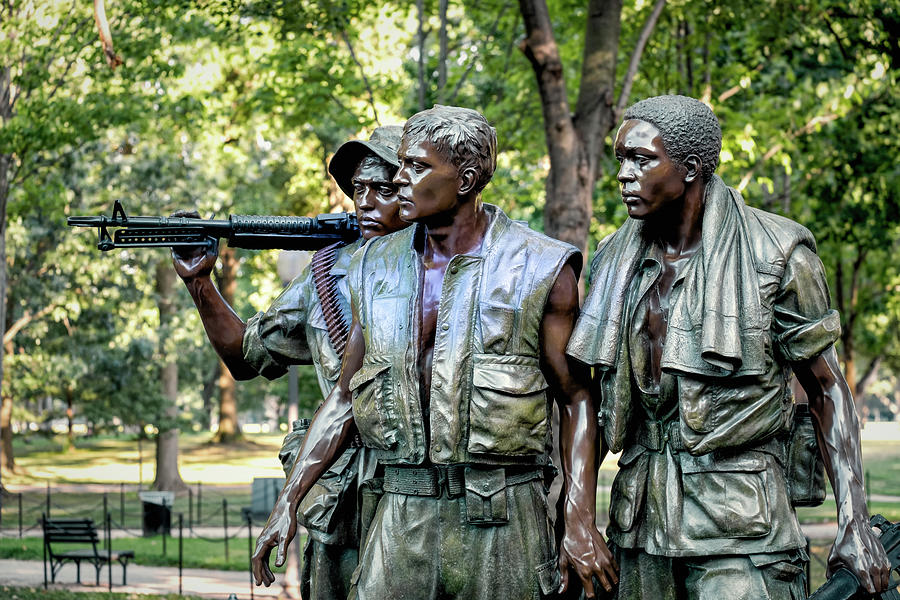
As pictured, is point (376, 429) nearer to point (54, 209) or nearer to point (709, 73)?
point (709, 73)

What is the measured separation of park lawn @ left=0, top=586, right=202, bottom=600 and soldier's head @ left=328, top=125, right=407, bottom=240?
8.90 metres

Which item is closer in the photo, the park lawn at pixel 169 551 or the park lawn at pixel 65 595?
the park lawn at pixel 65 595

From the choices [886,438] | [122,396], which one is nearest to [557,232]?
[122,396]

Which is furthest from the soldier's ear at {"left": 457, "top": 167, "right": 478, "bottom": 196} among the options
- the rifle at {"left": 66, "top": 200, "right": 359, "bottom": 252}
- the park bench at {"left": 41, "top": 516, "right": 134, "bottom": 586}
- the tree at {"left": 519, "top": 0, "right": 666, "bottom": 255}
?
the park bench at {"left": 41, "top": 516, "right": 134, "bottom": 586}

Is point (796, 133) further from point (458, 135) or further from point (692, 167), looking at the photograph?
point (458, 135)

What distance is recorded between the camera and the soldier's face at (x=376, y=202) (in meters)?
5.50

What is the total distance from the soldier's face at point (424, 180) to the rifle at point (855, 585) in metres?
1.83

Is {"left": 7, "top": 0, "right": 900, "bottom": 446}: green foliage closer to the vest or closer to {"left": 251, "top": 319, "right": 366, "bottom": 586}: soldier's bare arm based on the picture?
{"left": 251, "top": 319, "right": 366, "bottom": 586}: soldier's bare arm

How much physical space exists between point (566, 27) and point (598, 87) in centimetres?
512

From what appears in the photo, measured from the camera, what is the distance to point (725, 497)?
164 inches

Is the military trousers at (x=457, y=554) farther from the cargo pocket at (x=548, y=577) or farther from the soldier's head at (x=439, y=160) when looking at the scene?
the soldier's head at (x=439, y=160)

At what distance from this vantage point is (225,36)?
50.0 feet

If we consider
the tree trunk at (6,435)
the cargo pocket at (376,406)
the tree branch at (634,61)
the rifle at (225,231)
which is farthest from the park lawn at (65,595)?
the tree trunk at (6,435)

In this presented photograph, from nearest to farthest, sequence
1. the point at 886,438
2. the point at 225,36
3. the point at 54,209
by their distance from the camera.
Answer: the point at 225,36
the point at 54,209
the point at 886,438
